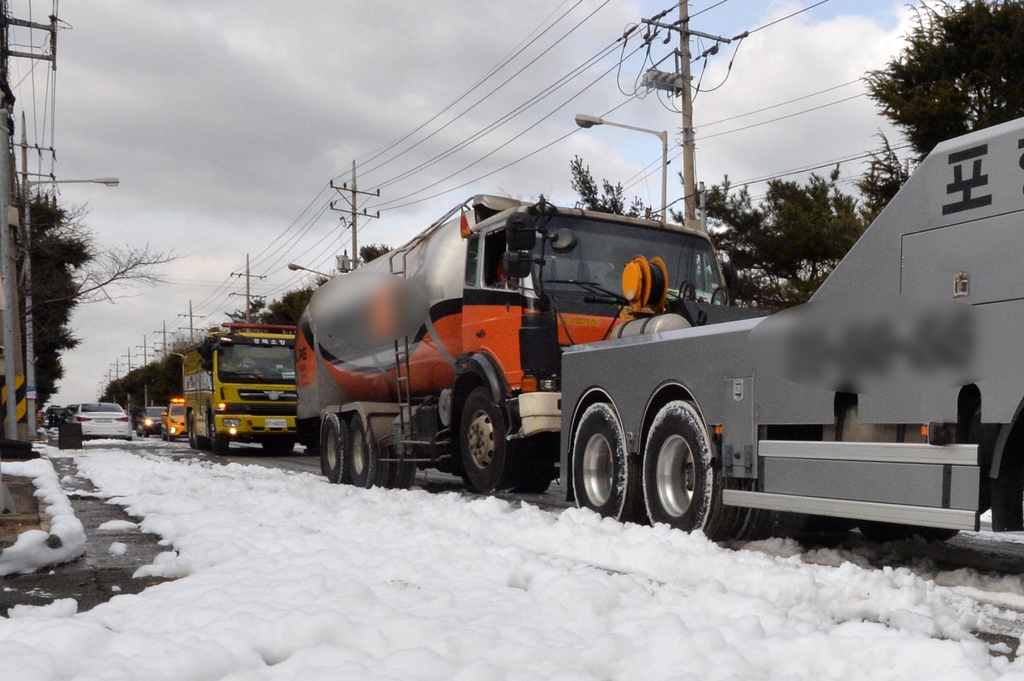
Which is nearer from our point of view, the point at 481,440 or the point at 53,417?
the point at 481,440

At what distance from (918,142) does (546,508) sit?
1095cm

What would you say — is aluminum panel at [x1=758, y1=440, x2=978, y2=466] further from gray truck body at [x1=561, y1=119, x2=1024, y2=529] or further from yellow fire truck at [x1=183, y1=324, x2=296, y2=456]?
yellow fire truck at [x1=183, y1=324, x2=296, y2=456]

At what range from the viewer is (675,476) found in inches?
291

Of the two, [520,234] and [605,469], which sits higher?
[520,234]

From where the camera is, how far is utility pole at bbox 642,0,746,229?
2344cm

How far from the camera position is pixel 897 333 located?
5.33 metres

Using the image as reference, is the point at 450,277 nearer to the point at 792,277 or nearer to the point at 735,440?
the point at 735,440

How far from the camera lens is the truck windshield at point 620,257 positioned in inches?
366

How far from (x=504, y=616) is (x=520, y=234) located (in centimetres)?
494

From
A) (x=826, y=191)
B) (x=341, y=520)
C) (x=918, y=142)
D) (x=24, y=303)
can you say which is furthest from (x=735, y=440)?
(x=24, y=303)

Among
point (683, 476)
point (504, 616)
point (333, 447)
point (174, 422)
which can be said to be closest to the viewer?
point (504, 616)

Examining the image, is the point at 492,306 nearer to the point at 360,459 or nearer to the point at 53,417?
the point at 360,459

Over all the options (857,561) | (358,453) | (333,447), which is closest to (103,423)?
(333,447)

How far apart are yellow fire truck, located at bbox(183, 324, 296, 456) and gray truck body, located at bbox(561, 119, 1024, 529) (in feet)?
58.1
